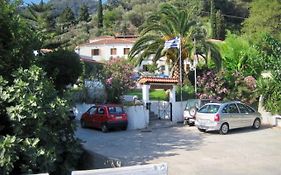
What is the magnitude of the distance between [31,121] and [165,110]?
15.6m

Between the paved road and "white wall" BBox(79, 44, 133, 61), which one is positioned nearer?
the paved road

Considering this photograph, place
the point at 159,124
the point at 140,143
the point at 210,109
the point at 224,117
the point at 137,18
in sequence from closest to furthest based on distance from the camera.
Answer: the point at 140,143 → the point at 224,117 → the point at 210,109 → the point at 159,124 → the point at 137,18

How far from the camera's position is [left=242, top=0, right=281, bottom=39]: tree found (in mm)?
46969

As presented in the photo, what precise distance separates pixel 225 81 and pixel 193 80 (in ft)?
11.3

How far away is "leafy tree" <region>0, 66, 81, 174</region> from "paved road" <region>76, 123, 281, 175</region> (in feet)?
10.8

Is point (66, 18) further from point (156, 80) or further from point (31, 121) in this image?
point (31, 121)

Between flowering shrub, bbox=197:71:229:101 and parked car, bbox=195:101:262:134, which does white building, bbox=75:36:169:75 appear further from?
parked car, bbox=195:101:262:134

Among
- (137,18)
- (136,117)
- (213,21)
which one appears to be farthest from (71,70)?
(137,18)

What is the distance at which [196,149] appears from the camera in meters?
17.5

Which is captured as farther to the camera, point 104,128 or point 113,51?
point 113,51

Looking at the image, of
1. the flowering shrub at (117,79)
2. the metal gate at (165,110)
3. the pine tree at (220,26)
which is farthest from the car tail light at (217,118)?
the pine tree at (220,26)

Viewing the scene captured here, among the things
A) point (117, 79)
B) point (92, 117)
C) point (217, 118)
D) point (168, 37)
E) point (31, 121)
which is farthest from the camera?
point (168, 37)

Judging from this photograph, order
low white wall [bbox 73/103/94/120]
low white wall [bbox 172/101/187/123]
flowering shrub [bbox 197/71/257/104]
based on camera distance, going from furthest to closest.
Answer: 1. flowering shrub [bbox 197/71/257/104]
2. low white wall [bbox 73/103/94/120]
3. low white wall [bbox 172/101/187/123]

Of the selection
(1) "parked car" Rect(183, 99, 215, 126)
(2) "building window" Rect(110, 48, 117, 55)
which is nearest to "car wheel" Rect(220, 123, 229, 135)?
(1) "parked car" Rect(183, 99, 215, 126)
